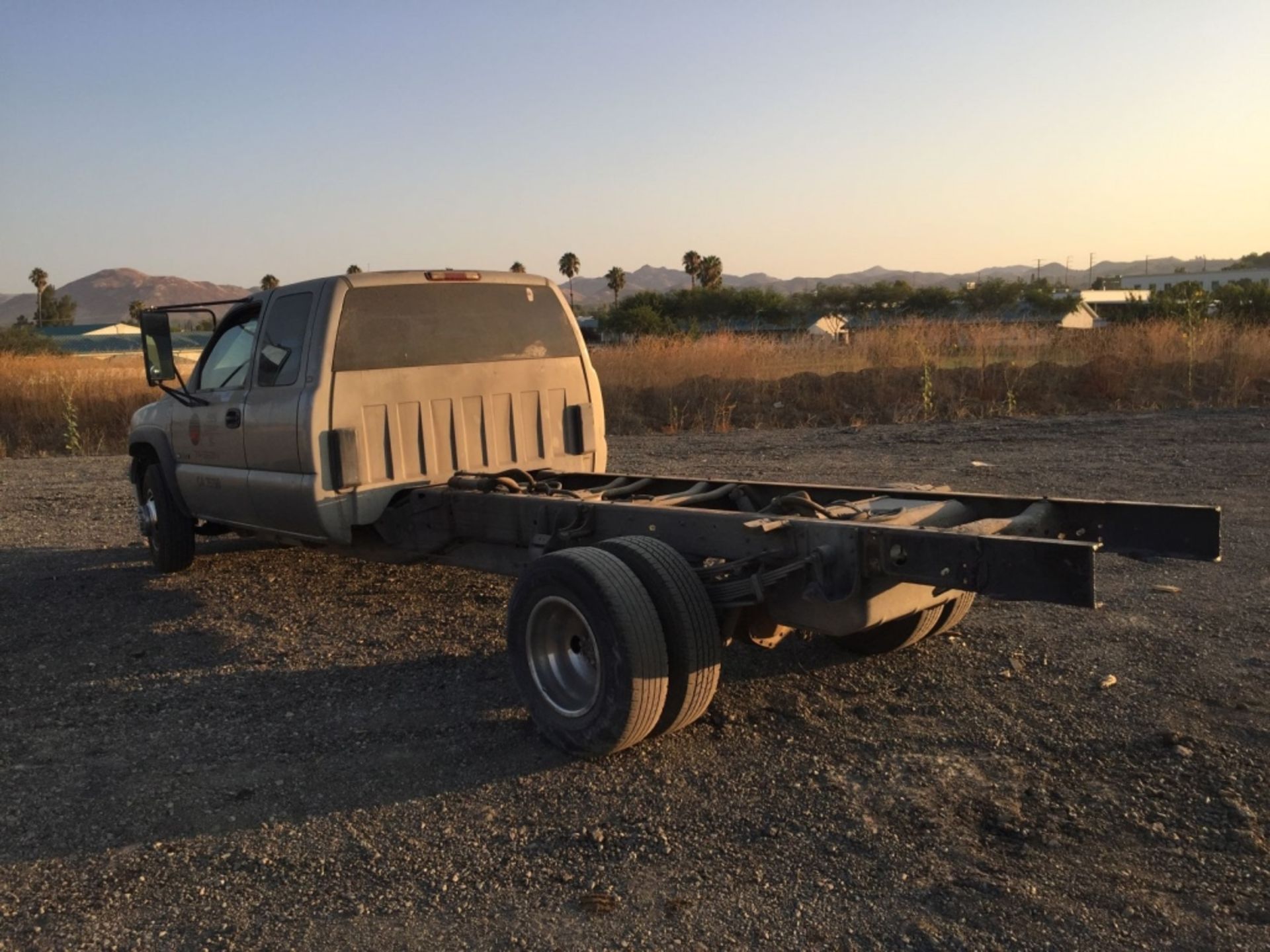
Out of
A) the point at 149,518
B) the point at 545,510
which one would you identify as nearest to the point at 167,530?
the point at 149,518

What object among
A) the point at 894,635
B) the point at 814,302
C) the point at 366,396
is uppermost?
the point at 814,302

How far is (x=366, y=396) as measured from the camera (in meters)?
6.27

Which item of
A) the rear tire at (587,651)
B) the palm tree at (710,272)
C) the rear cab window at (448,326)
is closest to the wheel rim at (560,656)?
the rear tire at (587,651)

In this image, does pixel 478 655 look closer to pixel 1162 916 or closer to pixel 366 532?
pixel 366 532

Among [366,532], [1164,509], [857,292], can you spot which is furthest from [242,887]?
[857,292]

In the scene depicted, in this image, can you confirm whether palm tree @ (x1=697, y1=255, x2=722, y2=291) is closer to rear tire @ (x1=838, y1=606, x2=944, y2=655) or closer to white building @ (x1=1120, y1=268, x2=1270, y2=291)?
white building @ (x1=1120, y1=268, x2=1270, y2=291)

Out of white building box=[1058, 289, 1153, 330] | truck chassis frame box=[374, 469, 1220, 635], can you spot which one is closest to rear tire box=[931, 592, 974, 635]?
truck chassis frame box=[374, 469, 1220, 635]

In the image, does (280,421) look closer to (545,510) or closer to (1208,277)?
(545,510)

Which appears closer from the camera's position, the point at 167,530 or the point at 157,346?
the point at 157,346

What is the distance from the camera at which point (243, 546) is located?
360 inches

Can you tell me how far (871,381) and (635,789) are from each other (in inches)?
667

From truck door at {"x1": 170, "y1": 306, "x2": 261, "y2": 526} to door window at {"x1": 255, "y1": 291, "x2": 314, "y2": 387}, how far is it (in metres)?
0.17

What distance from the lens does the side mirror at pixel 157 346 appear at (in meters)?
7.02

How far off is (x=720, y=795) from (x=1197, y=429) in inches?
527
